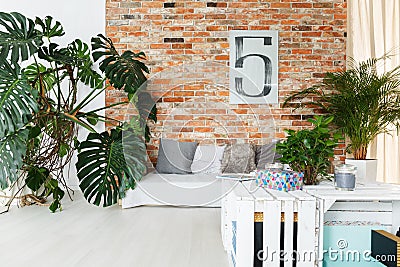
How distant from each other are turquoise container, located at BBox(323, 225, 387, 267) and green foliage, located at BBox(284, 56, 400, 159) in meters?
2.29

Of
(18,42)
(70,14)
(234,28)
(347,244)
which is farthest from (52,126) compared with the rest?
(347,244)

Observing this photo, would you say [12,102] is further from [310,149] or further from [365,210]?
[365,210]

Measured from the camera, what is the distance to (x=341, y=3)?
5059 millimetres

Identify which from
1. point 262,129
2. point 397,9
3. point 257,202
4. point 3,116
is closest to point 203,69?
point 262,129

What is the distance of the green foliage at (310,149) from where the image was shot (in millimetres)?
2492

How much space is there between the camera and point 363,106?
446 cm

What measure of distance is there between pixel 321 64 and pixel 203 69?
242 cm

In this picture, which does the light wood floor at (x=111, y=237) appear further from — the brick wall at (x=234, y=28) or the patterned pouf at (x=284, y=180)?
the brick wall at (x=234, y=28)

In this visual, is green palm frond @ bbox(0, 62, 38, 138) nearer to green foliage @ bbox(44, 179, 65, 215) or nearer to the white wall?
green foliage @ bbox(44, 179, 65, 215)

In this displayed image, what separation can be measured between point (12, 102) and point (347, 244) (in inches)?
88.0

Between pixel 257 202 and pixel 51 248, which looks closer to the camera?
pixel 257 202

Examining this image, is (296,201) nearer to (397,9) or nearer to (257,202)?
(257,202)

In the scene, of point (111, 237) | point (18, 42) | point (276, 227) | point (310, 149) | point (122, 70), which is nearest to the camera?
point (276, 227)

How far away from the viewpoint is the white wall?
522 centimetres
